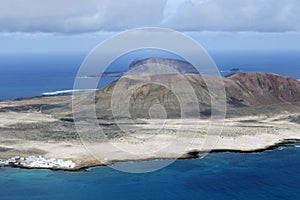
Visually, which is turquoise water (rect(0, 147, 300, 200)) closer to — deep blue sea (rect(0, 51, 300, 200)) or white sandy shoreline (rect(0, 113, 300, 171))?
deep blue sea (rect(0, 51, 300, 200))

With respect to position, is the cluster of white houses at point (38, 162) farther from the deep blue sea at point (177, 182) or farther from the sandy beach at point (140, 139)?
the deep blue sea at point (177, 182)

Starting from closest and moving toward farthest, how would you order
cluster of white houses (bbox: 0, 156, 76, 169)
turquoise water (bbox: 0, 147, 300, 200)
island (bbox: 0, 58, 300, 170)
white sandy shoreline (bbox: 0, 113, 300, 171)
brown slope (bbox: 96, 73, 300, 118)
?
turquoise water (bbox: 0, 147, 300, 200) < cluster of white houses (bbox: 0, 156, 76, 169) < white sandy shoreline (bbox: 0, 113, 300, 171) < island (bbox: 0, 58, 300, 170) < brown slope (bbox: 96, 73, 300, 118)

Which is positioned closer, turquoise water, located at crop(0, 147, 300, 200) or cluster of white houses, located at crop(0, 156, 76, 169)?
turquoise water, located at crop(0, 147, 300, 200)

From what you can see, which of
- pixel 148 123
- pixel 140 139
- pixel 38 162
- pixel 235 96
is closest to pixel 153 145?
pixel 140 139

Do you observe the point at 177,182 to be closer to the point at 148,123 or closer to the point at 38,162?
the point at 38,162

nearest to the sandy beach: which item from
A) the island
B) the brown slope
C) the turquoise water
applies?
the island

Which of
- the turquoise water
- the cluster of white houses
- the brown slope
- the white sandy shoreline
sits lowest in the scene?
the turquoise water
